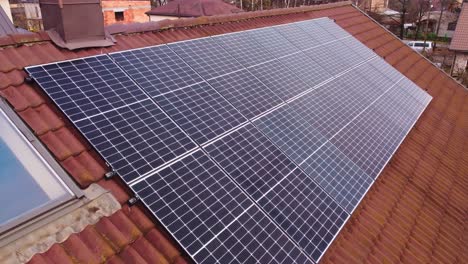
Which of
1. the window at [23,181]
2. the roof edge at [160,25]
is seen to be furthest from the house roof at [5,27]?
the window at [23,181]

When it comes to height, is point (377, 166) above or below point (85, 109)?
below

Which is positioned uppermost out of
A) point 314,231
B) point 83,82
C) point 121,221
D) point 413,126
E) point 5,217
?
point 83,82

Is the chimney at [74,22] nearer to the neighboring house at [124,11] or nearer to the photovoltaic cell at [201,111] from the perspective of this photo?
the photovoltaic cell at [201,111]

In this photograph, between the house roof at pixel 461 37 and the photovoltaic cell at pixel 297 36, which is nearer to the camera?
the photovoltaic cell at pixel 297 36

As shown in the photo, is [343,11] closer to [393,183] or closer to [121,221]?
[393,183]

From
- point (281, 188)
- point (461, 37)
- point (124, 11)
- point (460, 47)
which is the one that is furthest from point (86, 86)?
point (461, 37)

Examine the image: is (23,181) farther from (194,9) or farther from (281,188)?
(194,9)

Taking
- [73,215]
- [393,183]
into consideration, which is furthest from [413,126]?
[73,215]
